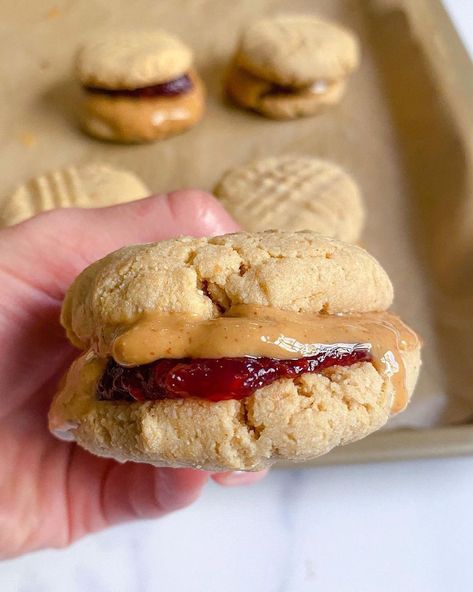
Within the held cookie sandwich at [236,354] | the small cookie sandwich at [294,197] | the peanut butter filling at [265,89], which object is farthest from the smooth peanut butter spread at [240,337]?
the peanut butter filling at [265,89]

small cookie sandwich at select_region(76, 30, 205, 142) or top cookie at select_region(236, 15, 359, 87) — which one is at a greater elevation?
top cookie at select_region(236, 15, 359, 87)

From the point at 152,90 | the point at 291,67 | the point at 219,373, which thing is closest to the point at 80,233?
the point at 219,373

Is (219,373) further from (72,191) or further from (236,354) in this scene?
(72,191)

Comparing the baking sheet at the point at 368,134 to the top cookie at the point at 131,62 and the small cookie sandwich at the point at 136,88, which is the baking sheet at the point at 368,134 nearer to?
the small cookie sandwich at the point at 136,88

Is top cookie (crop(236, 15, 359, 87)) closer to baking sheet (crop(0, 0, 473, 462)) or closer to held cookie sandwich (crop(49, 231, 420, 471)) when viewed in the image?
baking sheet (crop(0, 0, 473, 462))

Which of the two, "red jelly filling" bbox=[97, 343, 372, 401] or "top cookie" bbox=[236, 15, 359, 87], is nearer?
"red jelly filling" bbox=[97, 343, 372, 401]

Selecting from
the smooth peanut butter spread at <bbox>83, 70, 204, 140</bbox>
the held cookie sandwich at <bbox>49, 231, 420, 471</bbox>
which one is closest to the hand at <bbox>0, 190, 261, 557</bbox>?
the held cookie sandwich at <bbox>49, 231, 420, 471</bbox>
